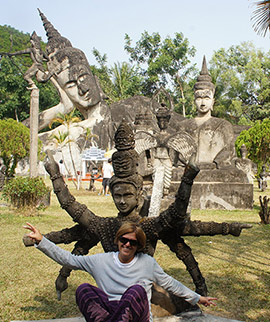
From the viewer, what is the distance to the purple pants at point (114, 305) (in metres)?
2.63

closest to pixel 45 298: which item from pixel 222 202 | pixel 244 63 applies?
pixel 222 202

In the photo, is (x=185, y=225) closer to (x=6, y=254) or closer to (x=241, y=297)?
(x=241, y=297)

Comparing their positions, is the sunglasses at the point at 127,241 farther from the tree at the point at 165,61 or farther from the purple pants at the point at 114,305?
the tree at the point at 165,61

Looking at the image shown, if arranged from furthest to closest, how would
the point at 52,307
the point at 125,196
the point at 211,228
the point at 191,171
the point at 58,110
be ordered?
1. the point at 58,110
2. the point at 52,307
3. the point at 125,196
4. the point at 211,228
5. the point at 191,171

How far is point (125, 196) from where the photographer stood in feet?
11.4

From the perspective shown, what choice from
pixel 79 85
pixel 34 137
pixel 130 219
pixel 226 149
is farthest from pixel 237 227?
pixel 79 85

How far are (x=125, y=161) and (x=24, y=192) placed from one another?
23.3ft

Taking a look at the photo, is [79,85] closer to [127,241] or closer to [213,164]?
[213,164]

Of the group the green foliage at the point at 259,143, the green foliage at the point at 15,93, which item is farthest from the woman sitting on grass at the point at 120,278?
the green foliage at the point at 15,93

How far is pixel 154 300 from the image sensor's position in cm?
344

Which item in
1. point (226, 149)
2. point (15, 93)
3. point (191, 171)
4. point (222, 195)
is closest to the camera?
point (191, 171)

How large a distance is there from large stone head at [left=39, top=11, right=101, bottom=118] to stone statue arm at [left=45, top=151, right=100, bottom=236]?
24900mm

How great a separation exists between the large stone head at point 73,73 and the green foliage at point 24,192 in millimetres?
18425

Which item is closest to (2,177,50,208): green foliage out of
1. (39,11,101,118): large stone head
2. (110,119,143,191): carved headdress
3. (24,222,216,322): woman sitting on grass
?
(110,119,143,191): carved headdress
